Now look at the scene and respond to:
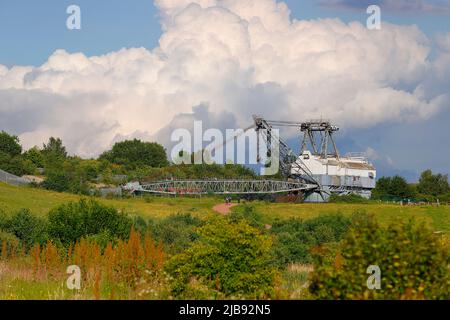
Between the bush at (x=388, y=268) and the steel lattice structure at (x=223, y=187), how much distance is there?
92.5m

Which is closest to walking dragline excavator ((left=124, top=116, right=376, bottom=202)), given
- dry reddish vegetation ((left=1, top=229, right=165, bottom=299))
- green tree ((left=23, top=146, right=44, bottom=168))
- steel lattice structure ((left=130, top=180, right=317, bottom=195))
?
steel lattice structure ((left=130, top=180, right=317, bottom=195))

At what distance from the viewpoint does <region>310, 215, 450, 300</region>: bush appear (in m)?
13.1

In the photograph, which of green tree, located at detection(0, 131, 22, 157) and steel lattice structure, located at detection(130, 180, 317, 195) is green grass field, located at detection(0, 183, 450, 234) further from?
green tree, located at detection(0, 131, 22, 157)

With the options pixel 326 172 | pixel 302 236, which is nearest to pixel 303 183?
pixel 326 172

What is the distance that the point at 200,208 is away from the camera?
84.1 m

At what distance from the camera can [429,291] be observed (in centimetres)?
1338

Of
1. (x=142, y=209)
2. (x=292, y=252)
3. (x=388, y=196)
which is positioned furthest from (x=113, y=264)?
(x=388, y=196)

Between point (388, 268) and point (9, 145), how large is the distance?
147 m

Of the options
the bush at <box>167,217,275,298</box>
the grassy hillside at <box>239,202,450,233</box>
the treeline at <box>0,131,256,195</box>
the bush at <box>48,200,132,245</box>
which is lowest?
the bush at <box>167,217,275,298</box>

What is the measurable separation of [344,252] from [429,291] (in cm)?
161

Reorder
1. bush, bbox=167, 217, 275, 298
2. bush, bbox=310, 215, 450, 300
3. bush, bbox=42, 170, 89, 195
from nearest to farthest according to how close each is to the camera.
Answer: bush, bbox=310, 215, 450, 300 → bush, bbox=167, 217, 275, 298 → bush, bbox=42, 170, 89, 195

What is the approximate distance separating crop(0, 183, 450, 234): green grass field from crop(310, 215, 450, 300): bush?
54.2 meters
